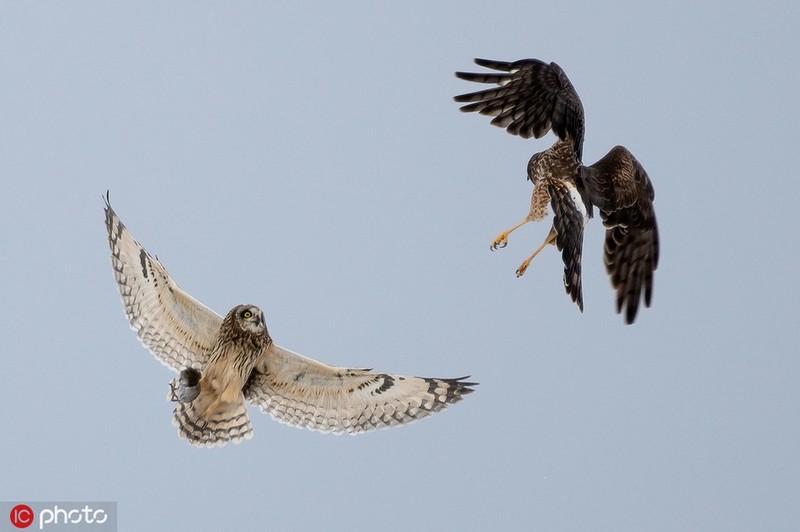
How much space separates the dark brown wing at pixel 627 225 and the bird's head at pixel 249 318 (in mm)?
1948

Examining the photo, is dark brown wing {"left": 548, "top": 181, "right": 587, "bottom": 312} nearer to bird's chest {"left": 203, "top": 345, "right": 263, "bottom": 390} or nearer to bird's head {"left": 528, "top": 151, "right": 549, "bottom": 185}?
bird's head {"left": 528, "top": 151, "right": 549, "bottom": 185}

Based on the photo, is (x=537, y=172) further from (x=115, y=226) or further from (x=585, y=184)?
(x=115, y=226)

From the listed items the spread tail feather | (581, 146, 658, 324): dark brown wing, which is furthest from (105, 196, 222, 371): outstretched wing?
(581, 146, 658, 324): dark brown wing

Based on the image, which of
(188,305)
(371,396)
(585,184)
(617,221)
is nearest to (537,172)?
(585,184)

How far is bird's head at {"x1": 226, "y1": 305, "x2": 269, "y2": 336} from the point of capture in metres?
6.78

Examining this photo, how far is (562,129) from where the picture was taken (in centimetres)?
715

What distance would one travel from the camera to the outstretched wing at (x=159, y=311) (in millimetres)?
6922

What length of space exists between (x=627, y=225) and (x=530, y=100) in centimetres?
100

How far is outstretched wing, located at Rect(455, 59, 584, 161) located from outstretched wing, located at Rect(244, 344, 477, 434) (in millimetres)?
1542

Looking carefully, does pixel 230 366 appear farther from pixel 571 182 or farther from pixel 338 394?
pixel 571 182

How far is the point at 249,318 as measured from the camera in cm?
678

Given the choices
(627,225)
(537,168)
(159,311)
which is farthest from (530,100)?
(159,311)

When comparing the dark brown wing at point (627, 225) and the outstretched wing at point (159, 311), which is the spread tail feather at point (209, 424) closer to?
the outstretched wing at point (159, 311)

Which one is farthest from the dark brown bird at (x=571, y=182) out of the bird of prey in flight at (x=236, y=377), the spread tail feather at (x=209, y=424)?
the spread tail feather at (x=209, y=424)
